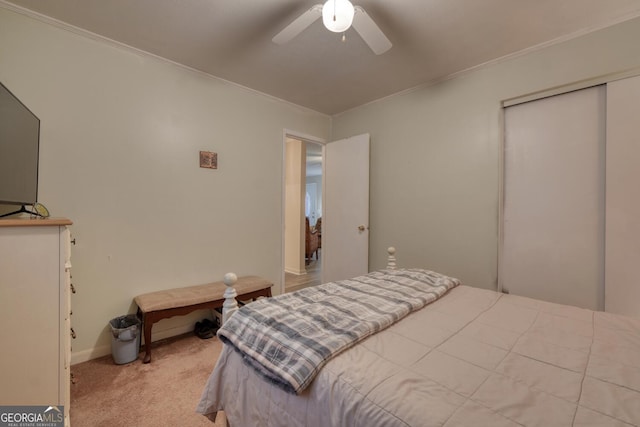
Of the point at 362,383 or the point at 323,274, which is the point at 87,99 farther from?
the point at 323,274

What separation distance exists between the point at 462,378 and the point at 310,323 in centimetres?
56

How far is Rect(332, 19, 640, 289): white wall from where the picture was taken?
1997 mm

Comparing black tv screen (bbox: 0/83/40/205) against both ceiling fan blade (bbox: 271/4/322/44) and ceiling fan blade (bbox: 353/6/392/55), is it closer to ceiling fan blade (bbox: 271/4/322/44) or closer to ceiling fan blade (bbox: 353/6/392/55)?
ceiling fan blade (bbox: 271/4/322/44)

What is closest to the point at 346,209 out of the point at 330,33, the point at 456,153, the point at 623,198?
the point at 456,153

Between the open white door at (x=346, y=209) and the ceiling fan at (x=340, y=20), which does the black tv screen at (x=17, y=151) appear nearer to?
the ceiling fan at (x=340, y=20)

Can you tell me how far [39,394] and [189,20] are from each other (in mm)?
2303

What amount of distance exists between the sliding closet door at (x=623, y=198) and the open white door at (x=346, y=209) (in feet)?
6.50

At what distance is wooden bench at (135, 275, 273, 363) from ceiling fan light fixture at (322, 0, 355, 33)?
171cm

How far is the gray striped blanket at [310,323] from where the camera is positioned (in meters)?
0.90

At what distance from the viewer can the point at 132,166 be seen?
7.18 ft

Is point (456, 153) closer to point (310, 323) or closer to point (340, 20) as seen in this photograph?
point (340, 20)

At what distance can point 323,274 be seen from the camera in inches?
142

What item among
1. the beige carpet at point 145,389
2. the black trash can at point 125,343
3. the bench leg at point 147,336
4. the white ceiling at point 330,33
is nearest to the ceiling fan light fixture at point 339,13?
the white ceiling at point 330,33

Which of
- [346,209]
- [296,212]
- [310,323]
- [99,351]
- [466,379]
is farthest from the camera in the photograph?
[296,212]
